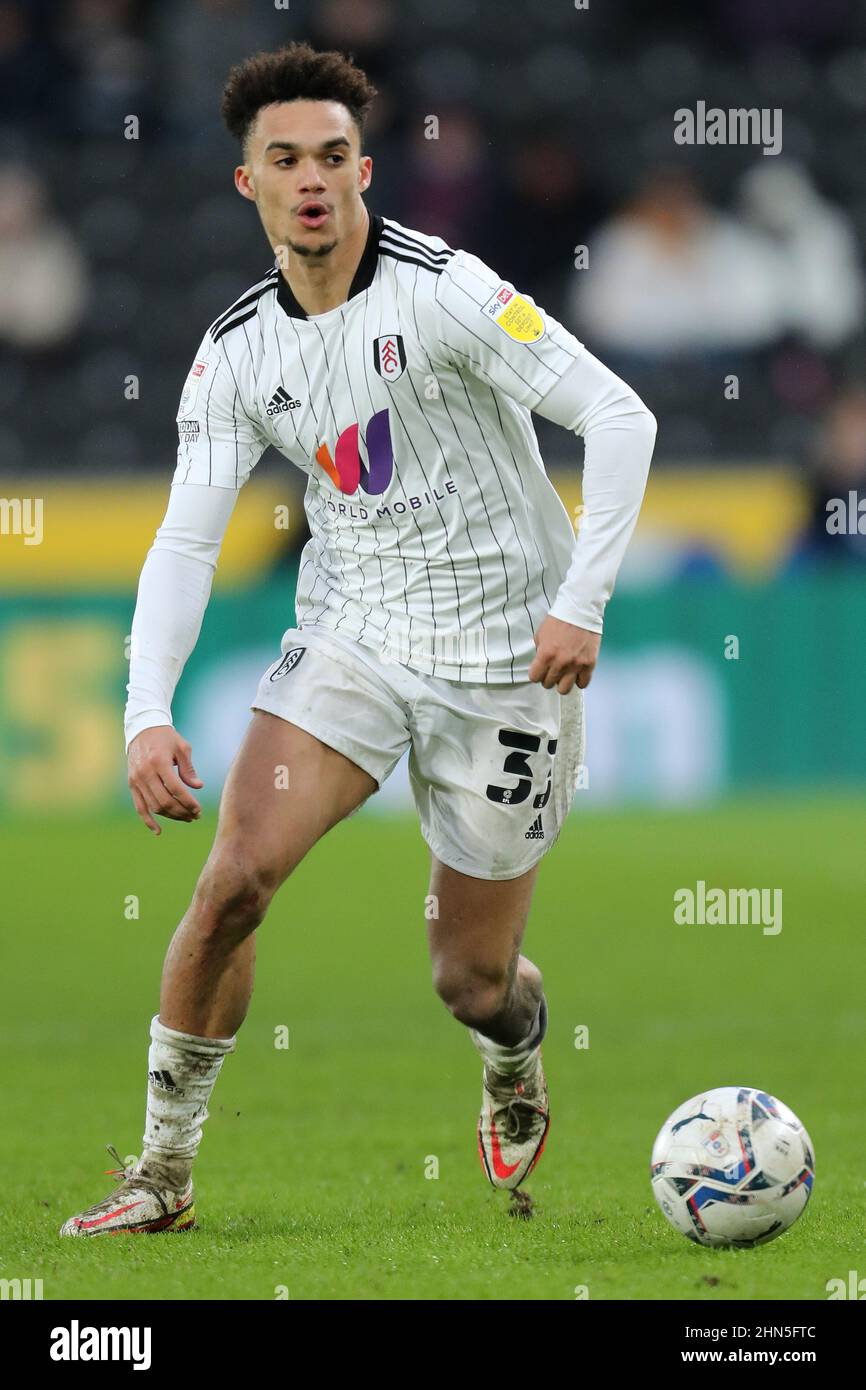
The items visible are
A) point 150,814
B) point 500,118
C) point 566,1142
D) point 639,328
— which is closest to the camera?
point 150,814

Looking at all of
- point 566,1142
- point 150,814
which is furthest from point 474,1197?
point 150,814

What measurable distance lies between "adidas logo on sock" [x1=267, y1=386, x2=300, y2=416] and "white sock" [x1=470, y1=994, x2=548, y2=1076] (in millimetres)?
1685

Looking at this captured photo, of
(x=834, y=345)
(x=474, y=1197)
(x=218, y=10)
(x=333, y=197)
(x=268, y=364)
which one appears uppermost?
(x=218, y=10)

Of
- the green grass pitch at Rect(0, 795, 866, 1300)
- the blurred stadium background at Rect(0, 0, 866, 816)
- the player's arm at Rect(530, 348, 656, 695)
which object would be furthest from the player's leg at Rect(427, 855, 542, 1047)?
the blurred stadium background at Rect(0, 0, 866, 816)

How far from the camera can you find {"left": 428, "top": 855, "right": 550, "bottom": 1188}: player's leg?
200 inches

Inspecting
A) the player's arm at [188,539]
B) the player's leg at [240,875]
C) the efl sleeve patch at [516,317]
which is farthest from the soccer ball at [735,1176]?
the efl sleeve patch at [516,317]

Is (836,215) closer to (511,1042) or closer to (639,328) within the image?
(639,328)

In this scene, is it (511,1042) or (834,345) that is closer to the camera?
(511,1042)

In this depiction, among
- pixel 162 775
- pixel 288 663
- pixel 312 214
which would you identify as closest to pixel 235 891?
pixel 162 775

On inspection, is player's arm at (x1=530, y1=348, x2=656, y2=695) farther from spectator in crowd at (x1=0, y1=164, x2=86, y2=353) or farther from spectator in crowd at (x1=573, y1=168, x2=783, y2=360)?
spectator in crowd at (x1=0, y1=164, x2=86, y2=353)

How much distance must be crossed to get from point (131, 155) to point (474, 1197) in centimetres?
1332

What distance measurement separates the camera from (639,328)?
626 inches

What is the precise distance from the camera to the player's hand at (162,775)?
439cm

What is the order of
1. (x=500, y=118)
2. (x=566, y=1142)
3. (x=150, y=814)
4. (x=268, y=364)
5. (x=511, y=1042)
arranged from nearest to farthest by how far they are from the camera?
1. (x=150, y=814)
2. (x=268, y=364)
3. (x=511, y=1042)
4. (x=566, y=1142)
5. (x=500, y=118)
